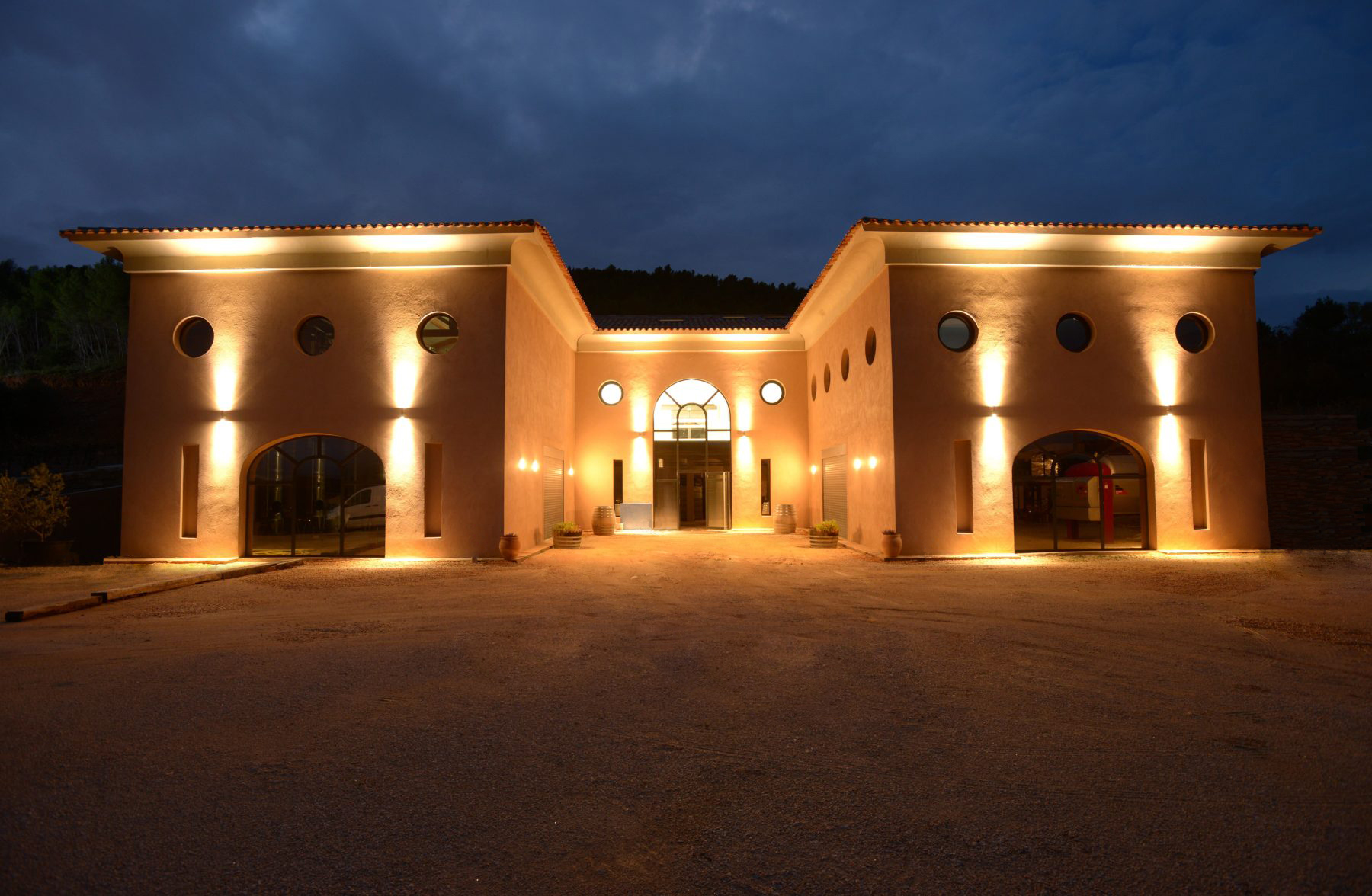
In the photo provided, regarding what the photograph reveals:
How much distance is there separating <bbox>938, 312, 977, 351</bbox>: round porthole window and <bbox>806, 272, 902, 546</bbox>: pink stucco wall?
127 cm

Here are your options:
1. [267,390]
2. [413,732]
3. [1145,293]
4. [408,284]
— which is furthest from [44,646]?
[1145,293]

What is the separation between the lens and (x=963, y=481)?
1327 cm

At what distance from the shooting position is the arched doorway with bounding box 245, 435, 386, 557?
1348cm

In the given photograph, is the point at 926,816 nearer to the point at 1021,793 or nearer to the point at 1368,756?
the point at 1021,793

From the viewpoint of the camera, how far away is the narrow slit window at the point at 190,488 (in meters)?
13.4

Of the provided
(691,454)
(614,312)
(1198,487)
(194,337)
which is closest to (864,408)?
(1198,487)

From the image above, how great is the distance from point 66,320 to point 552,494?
5966cm

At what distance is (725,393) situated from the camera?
20875 mm

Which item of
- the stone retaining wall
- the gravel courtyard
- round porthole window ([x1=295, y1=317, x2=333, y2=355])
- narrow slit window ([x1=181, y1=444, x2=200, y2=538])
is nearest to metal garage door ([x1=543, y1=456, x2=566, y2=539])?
round porthole window ([x1=295, y1=317, x2=333, y2=355])

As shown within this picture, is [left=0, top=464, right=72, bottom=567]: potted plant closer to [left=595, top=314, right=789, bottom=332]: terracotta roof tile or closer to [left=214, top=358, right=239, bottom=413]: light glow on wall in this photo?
[left=214, top=358, right=239, bottom=413]: light glow on wall

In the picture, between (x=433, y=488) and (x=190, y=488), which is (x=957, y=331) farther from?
(x=190, y=488)

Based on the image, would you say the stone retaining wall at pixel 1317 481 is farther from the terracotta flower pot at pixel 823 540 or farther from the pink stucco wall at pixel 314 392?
the pink stucco wall at pixel 314 392

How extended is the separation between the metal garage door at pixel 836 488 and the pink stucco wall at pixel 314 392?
8511 millimetres

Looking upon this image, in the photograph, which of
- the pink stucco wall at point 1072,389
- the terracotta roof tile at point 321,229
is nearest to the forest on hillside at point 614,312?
the terracotta roof tile at point 321,229
